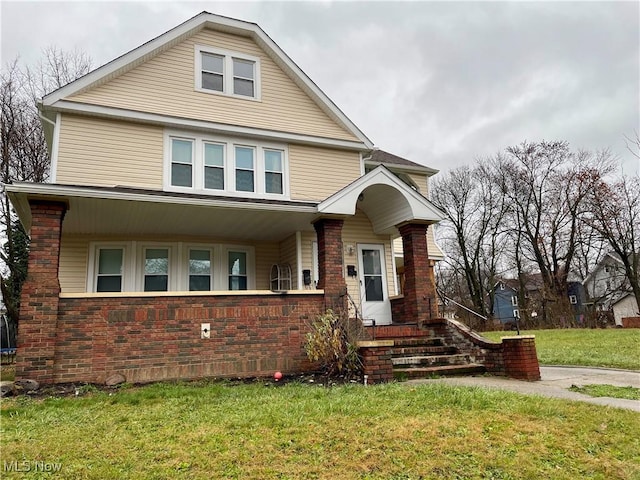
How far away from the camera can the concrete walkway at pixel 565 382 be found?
19.7 ft

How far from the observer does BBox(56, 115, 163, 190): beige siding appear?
9641mm

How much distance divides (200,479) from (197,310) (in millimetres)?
5112

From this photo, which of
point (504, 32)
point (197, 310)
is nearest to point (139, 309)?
point (197, 310)

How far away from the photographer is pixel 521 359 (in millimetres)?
7688

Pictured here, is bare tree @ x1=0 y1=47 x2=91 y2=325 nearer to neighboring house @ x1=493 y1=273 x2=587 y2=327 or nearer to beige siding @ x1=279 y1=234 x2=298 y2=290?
beige siding @ x1=279 y1=234 x2=298 y2=290

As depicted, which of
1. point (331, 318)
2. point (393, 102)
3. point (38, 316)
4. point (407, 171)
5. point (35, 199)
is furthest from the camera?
point (393, 102)

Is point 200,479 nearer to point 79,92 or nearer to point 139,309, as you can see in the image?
point 139,309

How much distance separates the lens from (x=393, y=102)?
25578 millimetres

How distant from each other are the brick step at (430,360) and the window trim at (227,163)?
5.27m

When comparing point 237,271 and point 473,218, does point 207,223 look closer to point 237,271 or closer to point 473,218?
point 237,271

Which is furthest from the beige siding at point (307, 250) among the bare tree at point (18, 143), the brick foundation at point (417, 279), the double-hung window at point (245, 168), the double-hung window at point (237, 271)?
the bare tree at point (18, 143)

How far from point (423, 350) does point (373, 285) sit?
3.36 meters

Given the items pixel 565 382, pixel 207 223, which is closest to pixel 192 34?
pixel 207 223

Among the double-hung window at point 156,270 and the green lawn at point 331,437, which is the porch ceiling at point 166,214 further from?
the green lawn at point 331,437
